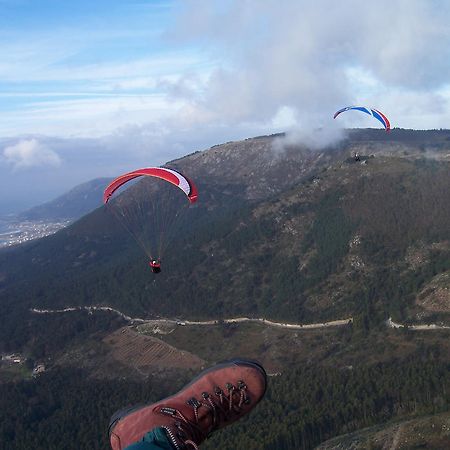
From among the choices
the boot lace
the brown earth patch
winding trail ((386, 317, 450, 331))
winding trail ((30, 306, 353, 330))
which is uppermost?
the boot lace

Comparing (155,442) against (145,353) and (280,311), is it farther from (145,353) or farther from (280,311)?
(280,311)

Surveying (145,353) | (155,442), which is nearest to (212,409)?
(155,442)

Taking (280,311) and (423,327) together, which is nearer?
(423,327)

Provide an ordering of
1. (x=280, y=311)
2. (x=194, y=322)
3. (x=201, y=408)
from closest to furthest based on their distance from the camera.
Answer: (x=201, y=408), (x=280, y=311), (x=194, y=322)

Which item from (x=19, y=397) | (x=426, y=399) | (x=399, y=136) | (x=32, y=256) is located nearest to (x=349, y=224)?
(x=426, y=399)

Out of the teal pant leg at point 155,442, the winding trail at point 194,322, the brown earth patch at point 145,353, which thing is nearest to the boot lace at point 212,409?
the teal pant leg at point 155,442

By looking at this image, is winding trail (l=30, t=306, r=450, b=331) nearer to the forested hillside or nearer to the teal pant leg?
the forested hillside

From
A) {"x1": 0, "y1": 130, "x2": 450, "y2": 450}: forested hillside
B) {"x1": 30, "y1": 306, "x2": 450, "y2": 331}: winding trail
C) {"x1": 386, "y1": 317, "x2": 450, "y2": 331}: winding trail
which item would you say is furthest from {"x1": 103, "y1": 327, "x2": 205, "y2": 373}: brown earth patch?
{"x1": 386, "y1": 317, "x2": 450, "y2": 331}: winding trail
